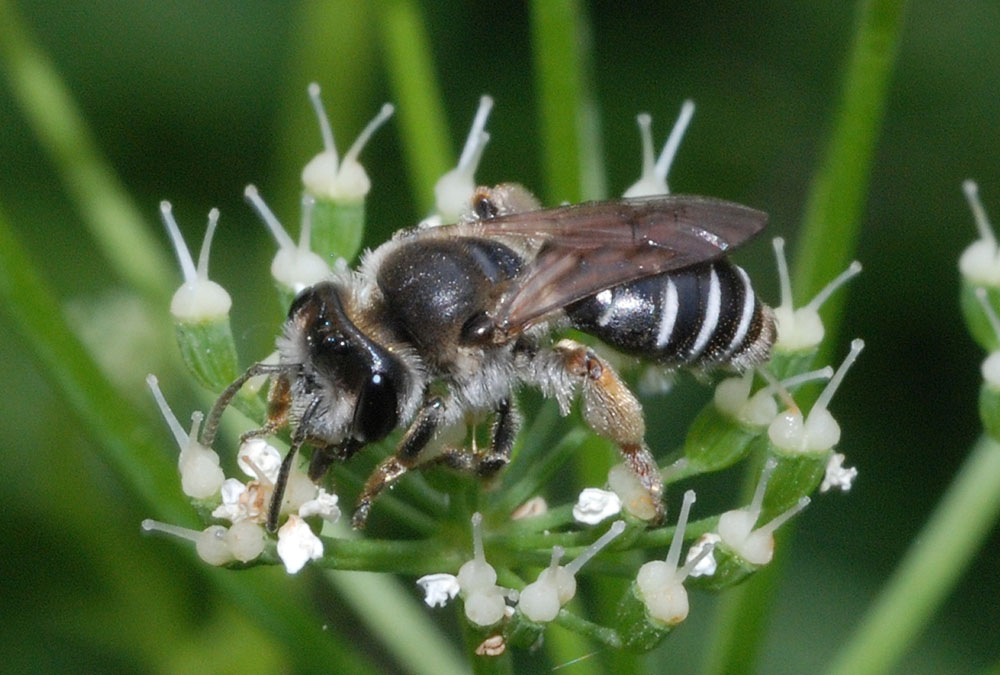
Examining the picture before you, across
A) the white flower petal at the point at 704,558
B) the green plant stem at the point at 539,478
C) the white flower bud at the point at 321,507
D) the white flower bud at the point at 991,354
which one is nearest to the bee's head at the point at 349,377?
the white flower bud at the point at 321,507

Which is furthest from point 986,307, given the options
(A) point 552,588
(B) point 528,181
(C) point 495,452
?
(B) point 528,181

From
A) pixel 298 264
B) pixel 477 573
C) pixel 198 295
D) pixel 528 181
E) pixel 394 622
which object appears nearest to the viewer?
pixel 477 573

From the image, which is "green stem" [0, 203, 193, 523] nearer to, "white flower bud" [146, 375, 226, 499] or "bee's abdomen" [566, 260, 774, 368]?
"white flower bud" [146, 375, 226, 499]

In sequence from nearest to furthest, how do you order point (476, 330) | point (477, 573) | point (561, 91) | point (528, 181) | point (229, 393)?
1. point (477, 573)
2. point (229, 393)
3. point (476, 330)
4. point (561, 91)
5. point (528, 181)

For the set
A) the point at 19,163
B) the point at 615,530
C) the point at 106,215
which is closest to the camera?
the point at 615,530

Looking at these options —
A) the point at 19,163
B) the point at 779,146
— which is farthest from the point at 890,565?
the point at 19,163

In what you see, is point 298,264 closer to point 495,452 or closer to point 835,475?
point 495,452

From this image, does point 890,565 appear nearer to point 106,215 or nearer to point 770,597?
point 770,597

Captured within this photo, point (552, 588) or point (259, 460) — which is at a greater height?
point (259, 460)
